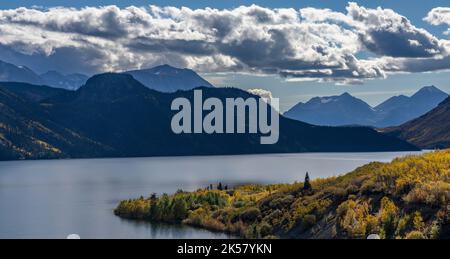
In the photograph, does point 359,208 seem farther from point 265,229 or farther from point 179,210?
point 179,210

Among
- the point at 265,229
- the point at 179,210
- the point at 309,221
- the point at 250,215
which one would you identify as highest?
the point at 309,221

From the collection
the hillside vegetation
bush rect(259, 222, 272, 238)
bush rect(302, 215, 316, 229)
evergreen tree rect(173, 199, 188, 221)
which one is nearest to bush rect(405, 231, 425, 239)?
the hillside vegetation

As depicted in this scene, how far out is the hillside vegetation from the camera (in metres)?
87.1

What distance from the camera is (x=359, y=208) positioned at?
10000 centimetres

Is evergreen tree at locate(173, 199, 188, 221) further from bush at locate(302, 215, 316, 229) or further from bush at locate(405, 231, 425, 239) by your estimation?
bush at locate(405, 231, 425, 239)

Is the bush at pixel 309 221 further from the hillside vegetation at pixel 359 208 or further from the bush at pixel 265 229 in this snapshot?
the bush at pixel 265 229

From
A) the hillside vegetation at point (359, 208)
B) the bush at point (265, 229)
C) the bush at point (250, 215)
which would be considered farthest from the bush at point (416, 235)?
the bush at point (250, 215)

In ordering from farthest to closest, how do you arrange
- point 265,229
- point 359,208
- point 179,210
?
point 179,210 → point 265,229 → point 359,208

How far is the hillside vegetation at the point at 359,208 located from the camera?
286ft

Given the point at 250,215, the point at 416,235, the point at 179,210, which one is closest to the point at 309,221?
the point at 250,215

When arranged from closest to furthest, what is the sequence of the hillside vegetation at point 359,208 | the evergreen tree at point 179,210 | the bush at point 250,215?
the hillside vegetation at point 359,208 < the bush at point 250,215 < the evergreen tree at point 179,210
